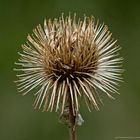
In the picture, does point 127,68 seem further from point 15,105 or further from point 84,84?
point 84,84

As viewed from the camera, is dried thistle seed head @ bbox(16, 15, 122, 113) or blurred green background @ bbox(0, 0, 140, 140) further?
blurred green background @ bbox(0, 0, 140, 140)

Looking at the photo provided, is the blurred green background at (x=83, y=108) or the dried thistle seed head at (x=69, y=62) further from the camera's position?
the blurred green background at (x=83, y=108)
